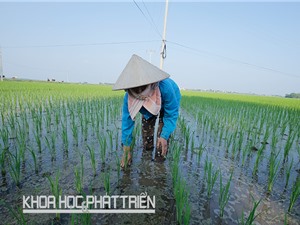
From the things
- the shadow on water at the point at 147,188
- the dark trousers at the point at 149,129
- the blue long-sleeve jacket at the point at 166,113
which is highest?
the blue long-sleeve jacket at the point at 166,113

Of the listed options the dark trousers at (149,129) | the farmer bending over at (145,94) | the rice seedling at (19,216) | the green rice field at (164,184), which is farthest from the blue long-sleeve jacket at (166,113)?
the rice seedling at (19,216)

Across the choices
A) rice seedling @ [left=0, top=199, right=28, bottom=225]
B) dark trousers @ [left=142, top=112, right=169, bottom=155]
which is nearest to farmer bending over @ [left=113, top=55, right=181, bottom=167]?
dark trousers @ [left=142, top=112, right=169, bottom=155]

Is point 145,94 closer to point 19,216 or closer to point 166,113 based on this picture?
point 166,113

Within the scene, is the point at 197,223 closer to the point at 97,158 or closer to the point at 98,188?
the point at 98,188

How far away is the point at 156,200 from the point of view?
5.59 ft

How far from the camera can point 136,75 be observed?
→ 5.36ft

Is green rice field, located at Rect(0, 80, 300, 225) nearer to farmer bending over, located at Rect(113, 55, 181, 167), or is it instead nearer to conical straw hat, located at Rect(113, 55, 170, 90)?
farmer bending over, located at Rect(113, 55, 181, 167)

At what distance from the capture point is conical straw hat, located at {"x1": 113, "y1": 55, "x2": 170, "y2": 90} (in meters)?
1.62

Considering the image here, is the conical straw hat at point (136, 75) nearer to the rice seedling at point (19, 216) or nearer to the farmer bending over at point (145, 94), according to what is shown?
the farmer bending over at point (145, 94)

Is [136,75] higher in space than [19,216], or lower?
higher

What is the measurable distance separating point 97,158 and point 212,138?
2.20 m

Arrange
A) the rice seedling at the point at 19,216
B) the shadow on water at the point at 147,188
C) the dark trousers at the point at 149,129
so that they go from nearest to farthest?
1. the rice seedling at the point at 19,216
2. the shadow on water at the point at 147,188
3. the dark trousers at the point at 149,129

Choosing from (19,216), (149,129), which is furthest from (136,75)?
(19,216)

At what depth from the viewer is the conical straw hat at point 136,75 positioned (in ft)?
5.32
